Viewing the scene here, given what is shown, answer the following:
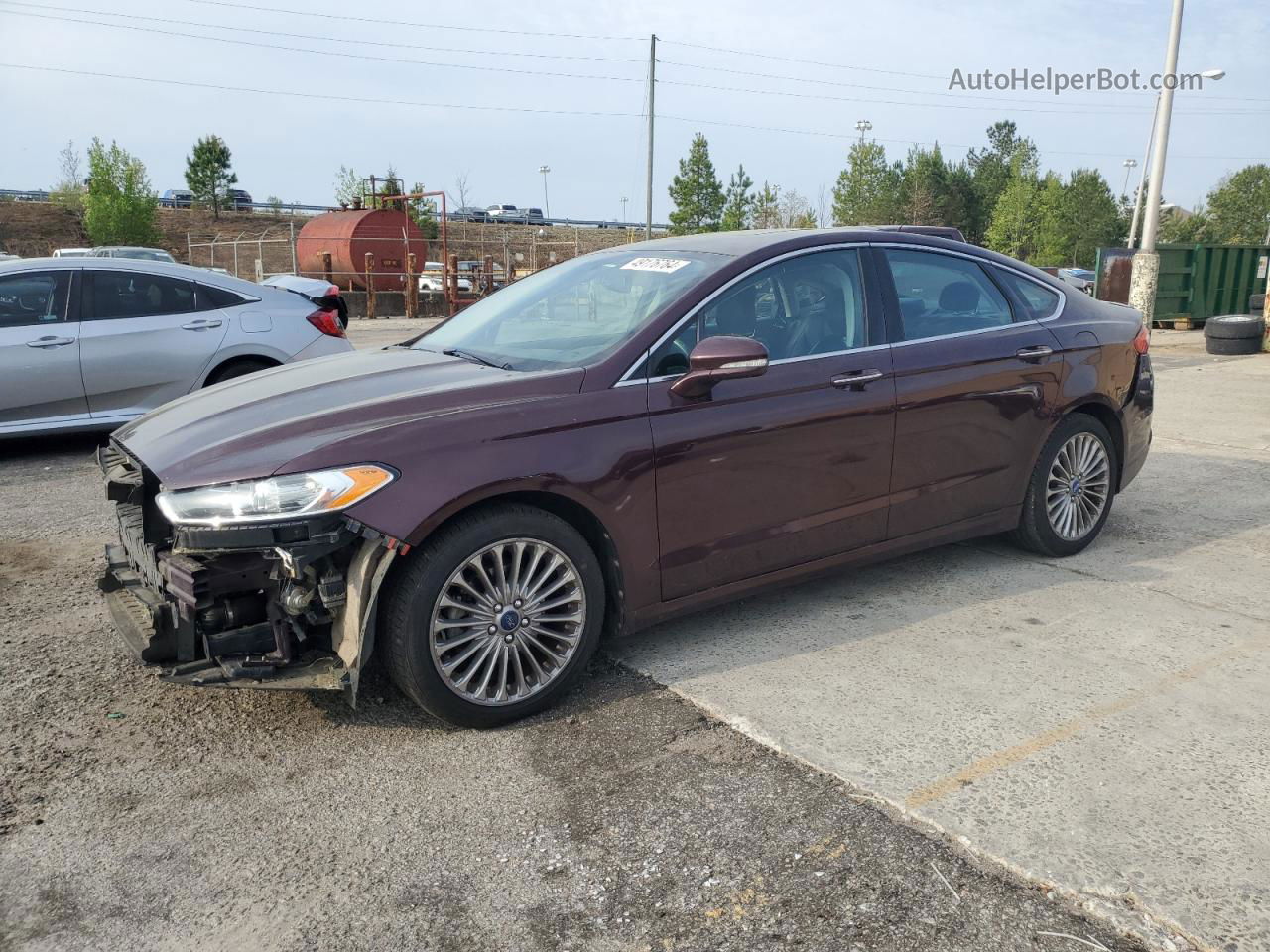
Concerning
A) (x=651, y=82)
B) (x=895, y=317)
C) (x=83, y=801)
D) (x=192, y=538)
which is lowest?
(x=83, y=801)

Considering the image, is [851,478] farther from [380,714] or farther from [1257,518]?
[1257,518]

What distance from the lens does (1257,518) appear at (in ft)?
19.9

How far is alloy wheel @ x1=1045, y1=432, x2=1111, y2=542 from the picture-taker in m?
5.13

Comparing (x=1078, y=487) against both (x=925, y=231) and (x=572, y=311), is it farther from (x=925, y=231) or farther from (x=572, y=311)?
(x=572, y=311)

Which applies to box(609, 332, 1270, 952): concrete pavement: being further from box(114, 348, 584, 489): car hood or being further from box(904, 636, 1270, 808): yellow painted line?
box(114, 348, 584, 489): car hood

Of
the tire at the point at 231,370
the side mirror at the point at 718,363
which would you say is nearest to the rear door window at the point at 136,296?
the tire at the point at 231,370

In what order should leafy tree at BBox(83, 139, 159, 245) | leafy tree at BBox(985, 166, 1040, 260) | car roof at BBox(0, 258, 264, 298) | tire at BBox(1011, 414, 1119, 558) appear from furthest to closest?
leafy tree at BBox(985, 166, 1040, 260), leafy tree at BBox(83, 139, 159, 245), car roof at BBox(0, 258, 264, 298), tire at BBox(1011, 414, 1119, 558)

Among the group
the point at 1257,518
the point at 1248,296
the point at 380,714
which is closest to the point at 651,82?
the point at 1248,296

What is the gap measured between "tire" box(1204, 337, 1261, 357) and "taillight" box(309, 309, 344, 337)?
12.9 m

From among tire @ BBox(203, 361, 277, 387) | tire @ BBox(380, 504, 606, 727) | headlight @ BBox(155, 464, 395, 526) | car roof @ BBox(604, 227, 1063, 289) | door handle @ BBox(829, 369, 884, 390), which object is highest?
car roof @ BBox(604, 227, 1063, 289)

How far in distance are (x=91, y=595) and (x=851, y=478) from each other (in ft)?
11.4

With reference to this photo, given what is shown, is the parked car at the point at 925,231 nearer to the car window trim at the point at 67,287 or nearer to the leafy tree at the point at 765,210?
the car window trim at the point at 67,287

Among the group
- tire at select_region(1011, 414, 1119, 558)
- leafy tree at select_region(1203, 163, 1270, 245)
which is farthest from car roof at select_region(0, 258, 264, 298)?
leafy tree at select_region(1203, 163, 1270, 245)

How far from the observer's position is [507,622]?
344 cm
